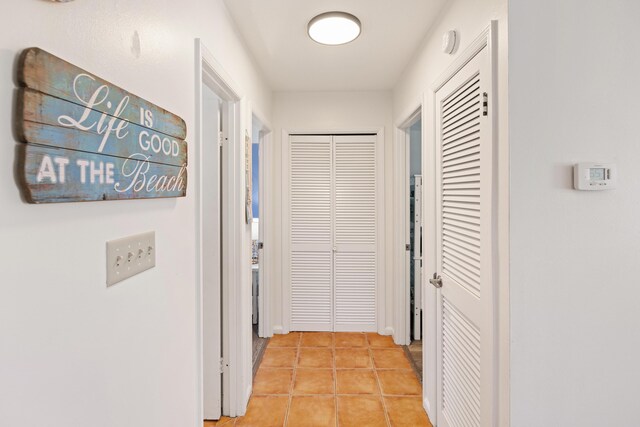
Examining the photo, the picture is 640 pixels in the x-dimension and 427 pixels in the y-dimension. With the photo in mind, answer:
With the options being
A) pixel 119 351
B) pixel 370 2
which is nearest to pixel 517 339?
pixel 119 351

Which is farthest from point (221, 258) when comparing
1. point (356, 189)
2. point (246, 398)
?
point (356, 189)

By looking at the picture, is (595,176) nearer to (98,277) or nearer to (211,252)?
(98,277)

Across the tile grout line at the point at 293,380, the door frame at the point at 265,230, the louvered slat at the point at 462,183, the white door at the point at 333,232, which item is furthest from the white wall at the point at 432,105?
the door frame at the point at 265,230

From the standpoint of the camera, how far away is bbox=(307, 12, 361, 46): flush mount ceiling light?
206cm

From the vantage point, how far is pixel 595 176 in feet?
4.09

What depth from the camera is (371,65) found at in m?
2.87

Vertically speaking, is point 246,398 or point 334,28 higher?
point 334,28

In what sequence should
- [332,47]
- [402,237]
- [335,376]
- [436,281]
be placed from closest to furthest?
[436,281], [332,47], [335,376], [402,237]

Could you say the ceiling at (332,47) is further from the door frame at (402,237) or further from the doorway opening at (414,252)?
the doorway opening at (414,252)

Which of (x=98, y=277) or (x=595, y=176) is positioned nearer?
(x=98, y=277)

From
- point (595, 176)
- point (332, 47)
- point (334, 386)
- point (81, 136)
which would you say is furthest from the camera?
point (334, 386)

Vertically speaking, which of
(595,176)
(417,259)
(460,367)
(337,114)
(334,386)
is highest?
(337,114)

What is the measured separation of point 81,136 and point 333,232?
117 inches

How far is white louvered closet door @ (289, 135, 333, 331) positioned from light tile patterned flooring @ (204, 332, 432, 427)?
0.90 feet
